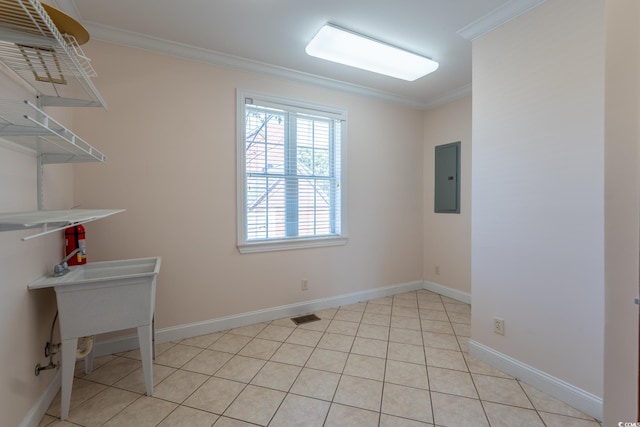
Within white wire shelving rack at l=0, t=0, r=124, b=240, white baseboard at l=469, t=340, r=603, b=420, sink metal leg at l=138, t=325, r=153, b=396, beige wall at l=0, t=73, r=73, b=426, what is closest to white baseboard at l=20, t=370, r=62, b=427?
beige wall at l=0, t=73, r=73, b=426

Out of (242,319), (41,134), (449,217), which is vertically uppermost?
(41,134)

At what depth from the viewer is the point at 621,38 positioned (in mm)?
681

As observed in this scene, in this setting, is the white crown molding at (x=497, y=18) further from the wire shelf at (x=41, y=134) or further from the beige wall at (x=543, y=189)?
the wire shelf at (x=41, y=134)

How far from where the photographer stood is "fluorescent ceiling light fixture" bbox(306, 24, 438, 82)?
2.15m

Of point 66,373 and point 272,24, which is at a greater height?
point 272,24

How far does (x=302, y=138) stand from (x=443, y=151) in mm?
1895

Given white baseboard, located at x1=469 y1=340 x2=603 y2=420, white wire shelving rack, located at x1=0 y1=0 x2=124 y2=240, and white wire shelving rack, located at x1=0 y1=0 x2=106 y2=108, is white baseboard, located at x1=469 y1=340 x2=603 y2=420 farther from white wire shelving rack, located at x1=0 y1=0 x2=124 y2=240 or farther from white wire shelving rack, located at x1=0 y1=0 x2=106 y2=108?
white wire shelving rack, located at x1=0 y1=0 x2=106 y2=108

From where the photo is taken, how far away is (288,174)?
290 centimetres

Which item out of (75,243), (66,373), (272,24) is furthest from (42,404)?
(272,24)

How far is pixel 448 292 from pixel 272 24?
3509 millimetres

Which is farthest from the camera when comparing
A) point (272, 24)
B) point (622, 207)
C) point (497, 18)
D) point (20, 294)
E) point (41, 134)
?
point (272, 24)

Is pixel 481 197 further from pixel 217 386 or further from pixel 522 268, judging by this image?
pixel 217 386

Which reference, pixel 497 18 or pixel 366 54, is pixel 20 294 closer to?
pixel 366 54

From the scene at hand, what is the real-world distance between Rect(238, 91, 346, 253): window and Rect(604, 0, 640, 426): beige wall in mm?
2439
